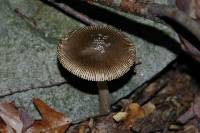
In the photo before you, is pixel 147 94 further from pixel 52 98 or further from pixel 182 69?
pixel 52 98

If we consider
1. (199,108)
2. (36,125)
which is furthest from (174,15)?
(36,125)

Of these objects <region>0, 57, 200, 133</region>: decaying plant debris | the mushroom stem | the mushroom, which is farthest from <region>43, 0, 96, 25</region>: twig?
<region>0, 57, 200, 133</region>: decaying plant debris

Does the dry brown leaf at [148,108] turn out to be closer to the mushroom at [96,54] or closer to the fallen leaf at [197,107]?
the fallen leaf at [197,107]

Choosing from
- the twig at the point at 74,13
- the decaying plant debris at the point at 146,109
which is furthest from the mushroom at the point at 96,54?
the twig at the point at 74,13

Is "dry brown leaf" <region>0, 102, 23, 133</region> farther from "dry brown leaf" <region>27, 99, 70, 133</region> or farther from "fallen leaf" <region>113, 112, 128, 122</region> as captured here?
"fallen leaf" <region>113, 112, 128, 122</region>

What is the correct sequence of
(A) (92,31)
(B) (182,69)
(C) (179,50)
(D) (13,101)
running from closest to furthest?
(A) (92,31)
(D) (13,101)
(C) (179,50)
(B) (182,69)

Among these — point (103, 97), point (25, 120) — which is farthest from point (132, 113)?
point (25, 120)
